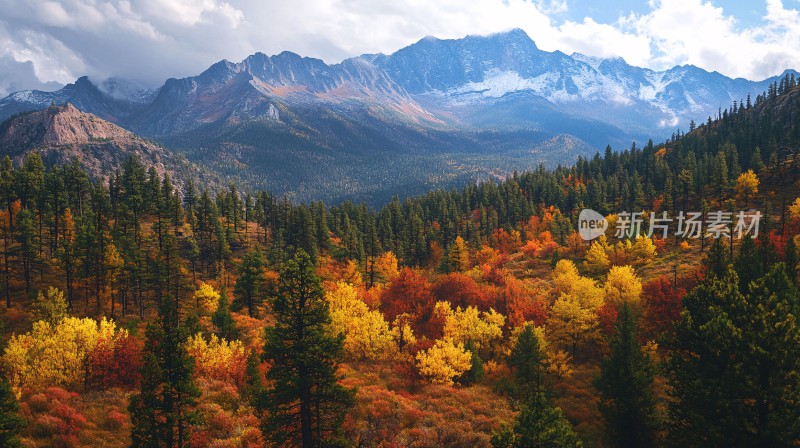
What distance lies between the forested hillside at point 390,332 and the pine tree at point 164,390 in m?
0.15

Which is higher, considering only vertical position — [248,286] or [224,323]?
[248,286]

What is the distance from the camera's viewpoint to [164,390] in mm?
27781

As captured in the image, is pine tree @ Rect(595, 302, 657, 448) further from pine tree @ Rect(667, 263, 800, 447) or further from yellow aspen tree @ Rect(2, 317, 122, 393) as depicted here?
yellow aspen tree @ Rect(2, 317, 122, 393)

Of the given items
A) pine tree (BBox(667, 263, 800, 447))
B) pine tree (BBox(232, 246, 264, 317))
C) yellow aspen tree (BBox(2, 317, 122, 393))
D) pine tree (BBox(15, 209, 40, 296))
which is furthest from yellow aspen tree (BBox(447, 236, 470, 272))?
pine tree (BBox(15, 209, 40, 296))

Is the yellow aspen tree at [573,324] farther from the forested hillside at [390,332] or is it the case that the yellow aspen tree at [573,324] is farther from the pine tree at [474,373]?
the pine tree at [474,373]

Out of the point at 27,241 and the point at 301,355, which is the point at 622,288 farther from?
the point at 27,241

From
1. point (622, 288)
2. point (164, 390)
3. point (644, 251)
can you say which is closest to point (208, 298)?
point (164, 390)

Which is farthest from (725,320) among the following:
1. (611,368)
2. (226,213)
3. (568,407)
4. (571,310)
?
(226,213)

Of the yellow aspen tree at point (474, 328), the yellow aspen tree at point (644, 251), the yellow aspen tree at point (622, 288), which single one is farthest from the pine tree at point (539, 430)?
the yellow aspen tree at point (644, 251)

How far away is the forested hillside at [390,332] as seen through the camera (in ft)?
85.7

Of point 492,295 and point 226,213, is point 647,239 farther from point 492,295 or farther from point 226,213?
point 226,213

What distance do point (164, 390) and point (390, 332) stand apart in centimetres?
3361

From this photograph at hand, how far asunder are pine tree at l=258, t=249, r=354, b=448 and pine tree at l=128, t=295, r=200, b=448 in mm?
6112

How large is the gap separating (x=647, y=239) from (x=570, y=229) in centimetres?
3073
